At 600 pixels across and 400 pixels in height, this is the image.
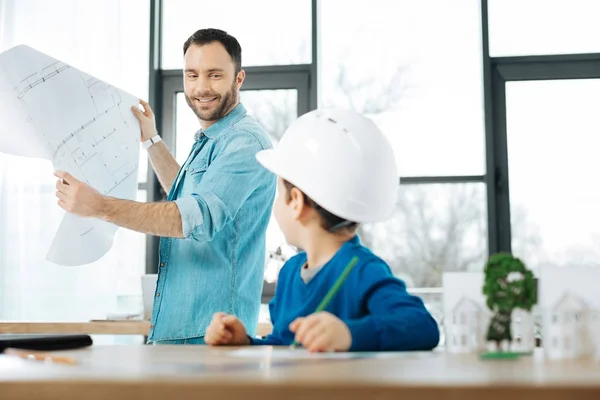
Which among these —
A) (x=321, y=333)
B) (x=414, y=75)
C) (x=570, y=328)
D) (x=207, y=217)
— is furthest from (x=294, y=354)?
(x=414, y=75)

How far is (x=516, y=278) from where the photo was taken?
991 millimetres

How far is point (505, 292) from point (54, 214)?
3.76 meters

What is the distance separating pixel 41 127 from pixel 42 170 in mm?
2498

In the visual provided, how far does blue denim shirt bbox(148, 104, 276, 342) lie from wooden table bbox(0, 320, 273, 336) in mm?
1209

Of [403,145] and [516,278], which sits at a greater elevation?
[403,145]

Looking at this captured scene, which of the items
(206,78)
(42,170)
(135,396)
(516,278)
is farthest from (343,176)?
(42,170)

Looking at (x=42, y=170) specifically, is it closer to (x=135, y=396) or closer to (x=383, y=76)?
(x=383, y=76)

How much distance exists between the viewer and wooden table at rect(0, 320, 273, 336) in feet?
10.7

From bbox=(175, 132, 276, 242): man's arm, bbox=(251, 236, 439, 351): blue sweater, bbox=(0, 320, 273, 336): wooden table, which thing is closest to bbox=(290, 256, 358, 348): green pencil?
bbox=(251, 236, 439, 351): blue sweater

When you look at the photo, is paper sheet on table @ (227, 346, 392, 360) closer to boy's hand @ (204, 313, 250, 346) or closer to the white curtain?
boy's hand @ (204, 313, 250, 346)

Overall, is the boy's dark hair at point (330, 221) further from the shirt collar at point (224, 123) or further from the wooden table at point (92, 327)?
the wooden table at point (92, 327)

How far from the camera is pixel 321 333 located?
107cm

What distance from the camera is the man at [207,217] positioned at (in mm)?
1905

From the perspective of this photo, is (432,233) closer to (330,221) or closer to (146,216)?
(146,216)
